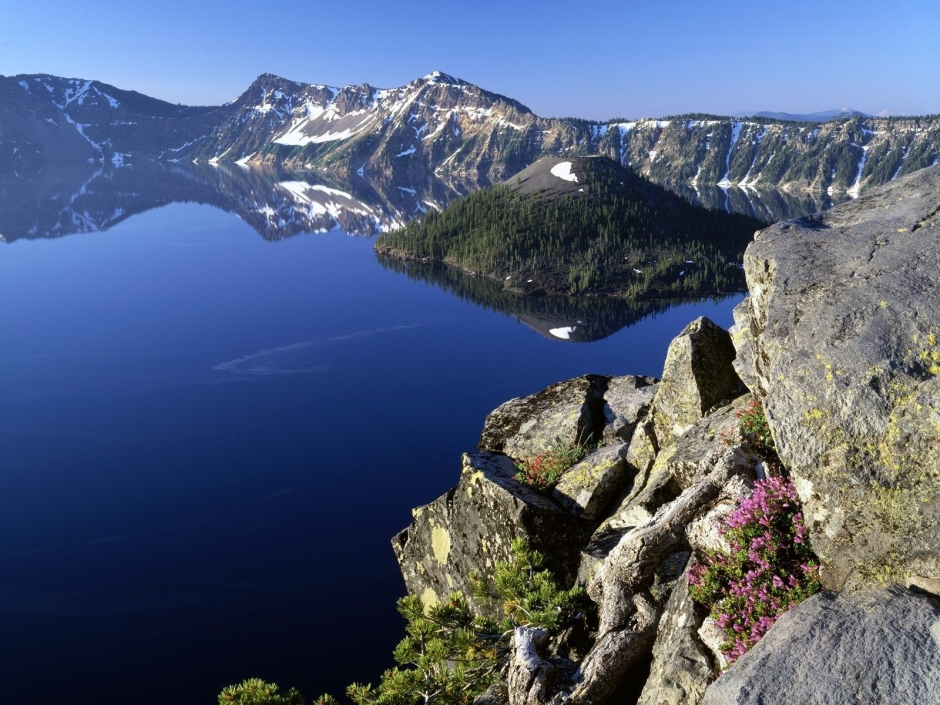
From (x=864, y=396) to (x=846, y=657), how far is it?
3.79m

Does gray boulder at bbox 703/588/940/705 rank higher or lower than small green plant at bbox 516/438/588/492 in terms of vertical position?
higher

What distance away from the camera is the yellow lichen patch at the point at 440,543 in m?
20.0

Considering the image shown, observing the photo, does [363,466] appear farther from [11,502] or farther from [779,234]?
[779,234]

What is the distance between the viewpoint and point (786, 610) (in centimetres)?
921

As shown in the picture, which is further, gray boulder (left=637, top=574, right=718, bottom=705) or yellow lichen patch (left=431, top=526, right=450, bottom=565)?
yellow lichen patch (left=431, top=526, right=450, bottom=565)

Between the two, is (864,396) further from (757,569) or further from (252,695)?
(252,695)

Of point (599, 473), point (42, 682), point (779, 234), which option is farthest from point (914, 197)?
point (42, 682)

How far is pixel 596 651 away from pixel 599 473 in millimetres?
7494

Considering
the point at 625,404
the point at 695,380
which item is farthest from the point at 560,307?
the point at 695,380

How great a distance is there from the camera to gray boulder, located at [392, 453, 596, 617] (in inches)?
686

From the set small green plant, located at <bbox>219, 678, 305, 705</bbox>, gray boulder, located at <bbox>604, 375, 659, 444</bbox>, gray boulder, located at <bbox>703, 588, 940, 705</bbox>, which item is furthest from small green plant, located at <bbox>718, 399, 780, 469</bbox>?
small green plant, located at <bbox>219, 678, 305, 705</bbox>

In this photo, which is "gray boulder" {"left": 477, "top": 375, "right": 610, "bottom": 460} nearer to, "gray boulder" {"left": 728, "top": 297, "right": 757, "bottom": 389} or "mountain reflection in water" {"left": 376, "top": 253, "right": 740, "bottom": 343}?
"gray boulder" {"left": 728, "top": 297, "right": 757, "bottom": 389}

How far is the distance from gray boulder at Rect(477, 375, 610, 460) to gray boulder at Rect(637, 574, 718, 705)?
11.2 meters

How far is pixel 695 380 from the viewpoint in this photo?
17.0 meters
